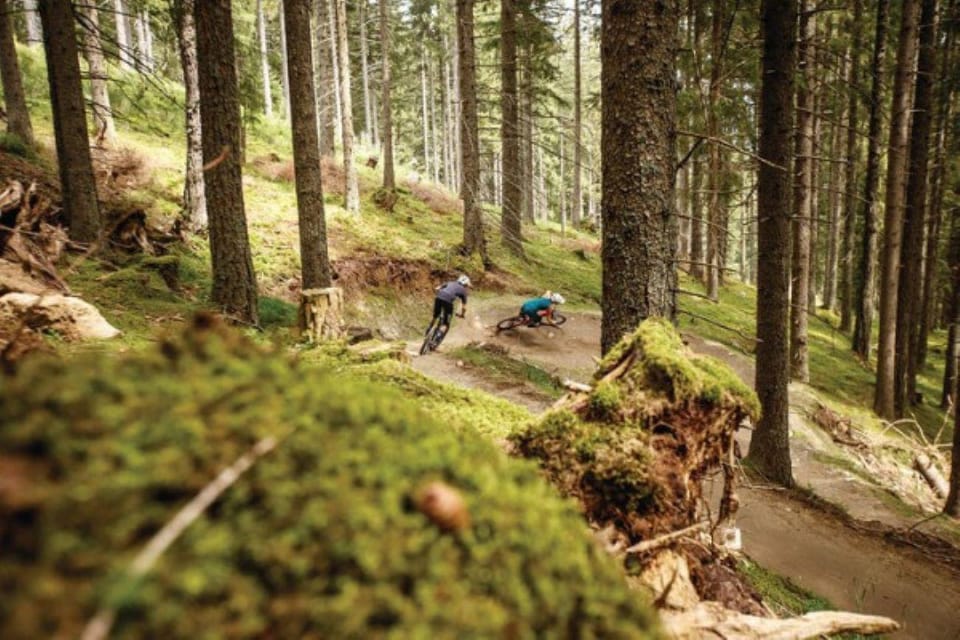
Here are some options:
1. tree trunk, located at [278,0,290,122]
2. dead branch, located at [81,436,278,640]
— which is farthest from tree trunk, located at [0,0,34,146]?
tree trunk, located at [278,0,290,122]

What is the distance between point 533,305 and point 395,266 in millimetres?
4162

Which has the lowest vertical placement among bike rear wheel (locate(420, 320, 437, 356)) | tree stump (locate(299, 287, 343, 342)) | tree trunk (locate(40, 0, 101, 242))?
bike rear wheel (locate(420, 320, 437, 356))

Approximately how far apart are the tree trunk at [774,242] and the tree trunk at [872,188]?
8.06 metres

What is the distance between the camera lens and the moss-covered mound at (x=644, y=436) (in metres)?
2.21

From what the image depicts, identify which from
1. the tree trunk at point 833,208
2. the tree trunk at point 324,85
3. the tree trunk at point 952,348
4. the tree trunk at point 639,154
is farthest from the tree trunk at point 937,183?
the tree trunk at point 324,85

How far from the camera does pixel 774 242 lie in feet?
25.6

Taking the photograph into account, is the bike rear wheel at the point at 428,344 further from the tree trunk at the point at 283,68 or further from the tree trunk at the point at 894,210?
the tree trunk at the point at 283,68

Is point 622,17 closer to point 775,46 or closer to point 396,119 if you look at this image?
point 775,46

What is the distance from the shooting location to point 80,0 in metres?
19.7

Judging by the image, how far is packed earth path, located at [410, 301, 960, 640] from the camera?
208 inches

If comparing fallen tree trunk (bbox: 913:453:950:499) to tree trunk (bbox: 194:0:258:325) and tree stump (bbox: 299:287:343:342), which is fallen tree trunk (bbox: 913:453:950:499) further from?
tree trunk (bbox: 194:0:258:325)

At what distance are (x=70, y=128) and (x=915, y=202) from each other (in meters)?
19.3

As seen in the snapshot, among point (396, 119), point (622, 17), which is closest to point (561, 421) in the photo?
point (622, 17)

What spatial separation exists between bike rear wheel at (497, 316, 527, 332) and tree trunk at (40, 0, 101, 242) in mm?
8963
